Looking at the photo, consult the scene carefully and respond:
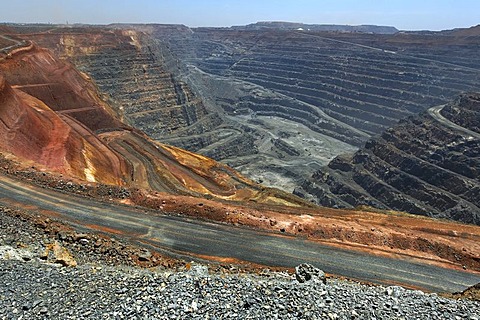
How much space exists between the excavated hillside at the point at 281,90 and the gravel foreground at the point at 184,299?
179 feet

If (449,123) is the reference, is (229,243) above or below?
above

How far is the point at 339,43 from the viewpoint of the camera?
5610 inches

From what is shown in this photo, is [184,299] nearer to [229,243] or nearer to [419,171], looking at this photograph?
[229,243]

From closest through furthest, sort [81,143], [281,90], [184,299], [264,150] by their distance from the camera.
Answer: [184,299]
[81,143]
[264,150]
[281,90]

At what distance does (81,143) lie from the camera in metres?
36.1

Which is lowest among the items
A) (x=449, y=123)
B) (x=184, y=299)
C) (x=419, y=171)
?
(x=419, y=171)

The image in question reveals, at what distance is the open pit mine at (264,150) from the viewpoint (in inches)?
747

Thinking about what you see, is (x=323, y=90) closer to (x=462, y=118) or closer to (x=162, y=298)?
(x=462, y=118)

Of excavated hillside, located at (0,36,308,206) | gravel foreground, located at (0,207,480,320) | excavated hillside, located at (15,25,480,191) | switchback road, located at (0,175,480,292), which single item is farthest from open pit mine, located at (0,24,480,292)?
gravel foreground, located at (0,207,480,320)

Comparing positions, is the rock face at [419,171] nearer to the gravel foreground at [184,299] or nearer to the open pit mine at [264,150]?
the open pit mine at [264,150]

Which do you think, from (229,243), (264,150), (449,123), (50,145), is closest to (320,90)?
(264,150)

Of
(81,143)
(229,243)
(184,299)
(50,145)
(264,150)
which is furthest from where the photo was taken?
(264,150)

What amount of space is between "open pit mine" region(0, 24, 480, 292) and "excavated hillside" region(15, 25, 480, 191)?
49 centimetres

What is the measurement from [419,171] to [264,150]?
122ft
